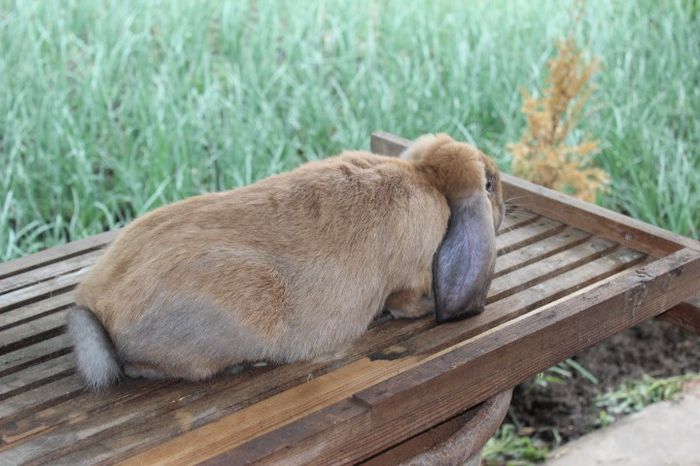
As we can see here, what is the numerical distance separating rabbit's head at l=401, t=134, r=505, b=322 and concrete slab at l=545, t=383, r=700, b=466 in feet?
5.04

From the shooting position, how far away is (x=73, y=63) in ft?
19.3

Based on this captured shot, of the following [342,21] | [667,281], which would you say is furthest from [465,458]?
[342,21]

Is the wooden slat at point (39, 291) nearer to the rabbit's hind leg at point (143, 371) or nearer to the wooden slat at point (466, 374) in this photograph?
the rabbit's hind leg at point (143, 371)

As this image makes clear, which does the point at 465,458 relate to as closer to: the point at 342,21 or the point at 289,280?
the point at 289,280

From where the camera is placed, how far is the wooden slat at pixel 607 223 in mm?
3268

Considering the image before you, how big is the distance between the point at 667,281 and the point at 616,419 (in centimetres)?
159

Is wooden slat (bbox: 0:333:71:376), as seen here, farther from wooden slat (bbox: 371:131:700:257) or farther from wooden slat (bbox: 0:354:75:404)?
wooden slat (bbox: 371:131:700:257)

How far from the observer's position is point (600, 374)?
4746 millimetres

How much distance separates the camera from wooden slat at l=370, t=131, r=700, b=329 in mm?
3268

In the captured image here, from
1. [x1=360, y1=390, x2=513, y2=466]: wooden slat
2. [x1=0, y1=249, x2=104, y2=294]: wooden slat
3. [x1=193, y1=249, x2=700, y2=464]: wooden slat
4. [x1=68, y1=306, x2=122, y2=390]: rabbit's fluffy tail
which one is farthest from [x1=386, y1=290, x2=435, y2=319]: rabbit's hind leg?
[x1=0, y1=249, x2=104, y2=294]: wooden slat

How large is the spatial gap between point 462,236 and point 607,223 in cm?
97

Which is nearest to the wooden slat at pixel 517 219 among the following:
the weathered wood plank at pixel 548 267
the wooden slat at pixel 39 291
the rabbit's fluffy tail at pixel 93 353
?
the weathered wood plank at pixel 548 267

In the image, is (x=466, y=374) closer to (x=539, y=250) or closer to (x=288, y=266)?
(x=288, y=266)

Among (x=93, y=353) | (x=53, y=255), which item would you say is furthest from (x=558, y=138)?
(x=93, y=353)
